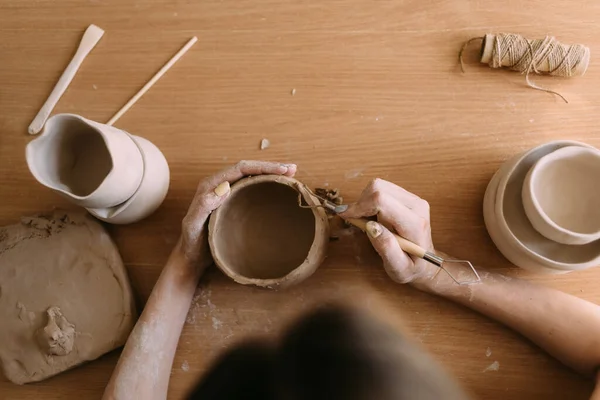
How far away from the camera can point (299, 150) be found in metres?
1.02

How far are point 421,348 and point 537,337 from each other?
0.19 metres

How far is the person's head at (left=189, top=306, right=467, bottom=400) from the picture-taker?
93cm

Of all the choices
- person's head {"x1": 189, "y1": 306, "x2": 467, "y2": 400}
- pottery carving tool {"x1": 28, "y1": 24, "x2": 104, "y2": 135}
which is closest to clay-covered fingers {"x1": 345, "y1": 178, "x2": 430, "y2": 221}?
person's head {"x1": 189, "y1": 306, "x2": 467, "y2": 400}

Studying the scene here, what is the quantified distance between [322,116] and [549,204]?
1.37 ft

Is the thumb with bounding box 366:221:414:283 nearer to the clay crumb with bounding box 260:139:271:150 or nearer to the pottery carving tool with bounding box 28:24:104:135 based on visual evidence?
the clay crumb with bounding box 260:139:271:150

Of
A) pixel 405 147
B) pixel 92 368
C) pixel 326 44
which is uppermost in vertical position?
pixel 326 44

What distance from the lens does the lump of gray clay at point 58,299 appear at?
3.14 feet

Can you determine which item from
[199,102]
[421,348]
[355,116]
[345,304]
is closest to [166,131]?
[199,102]

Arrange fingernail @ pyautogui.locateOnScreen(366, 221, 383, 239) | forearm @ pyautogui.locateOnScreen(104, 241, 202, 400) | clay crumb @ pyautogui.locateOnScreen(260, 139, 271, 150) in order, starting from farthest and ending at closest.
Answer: clay crumb @ pyautogui.locateOnScreen(260, 139, 271, 150) → forearm @ pyautogui.locateOnScreen(104, 241, 202, 400) → fingernail @ pyautogui.locateOnScreen(366, 221, 383, 239)

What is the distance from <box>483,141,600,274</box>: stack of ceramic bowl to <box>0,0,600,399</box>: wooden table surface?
0.08m

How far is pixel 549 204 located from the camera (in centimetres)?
91

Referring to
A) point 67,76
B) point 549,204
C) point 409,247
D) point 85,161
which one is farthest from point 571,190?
point 67,76

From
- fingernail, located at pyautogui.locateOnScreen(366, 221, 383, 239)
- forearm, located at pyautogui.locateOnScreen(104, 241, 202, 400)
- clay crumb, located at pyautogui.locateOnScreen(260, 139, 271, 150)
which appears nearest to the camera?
fingernail, located at pyautogui.locateOnScreen(366, 221, 383, 239)

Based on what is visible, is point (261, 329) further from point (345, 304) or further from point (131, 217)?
point (131, 217)
